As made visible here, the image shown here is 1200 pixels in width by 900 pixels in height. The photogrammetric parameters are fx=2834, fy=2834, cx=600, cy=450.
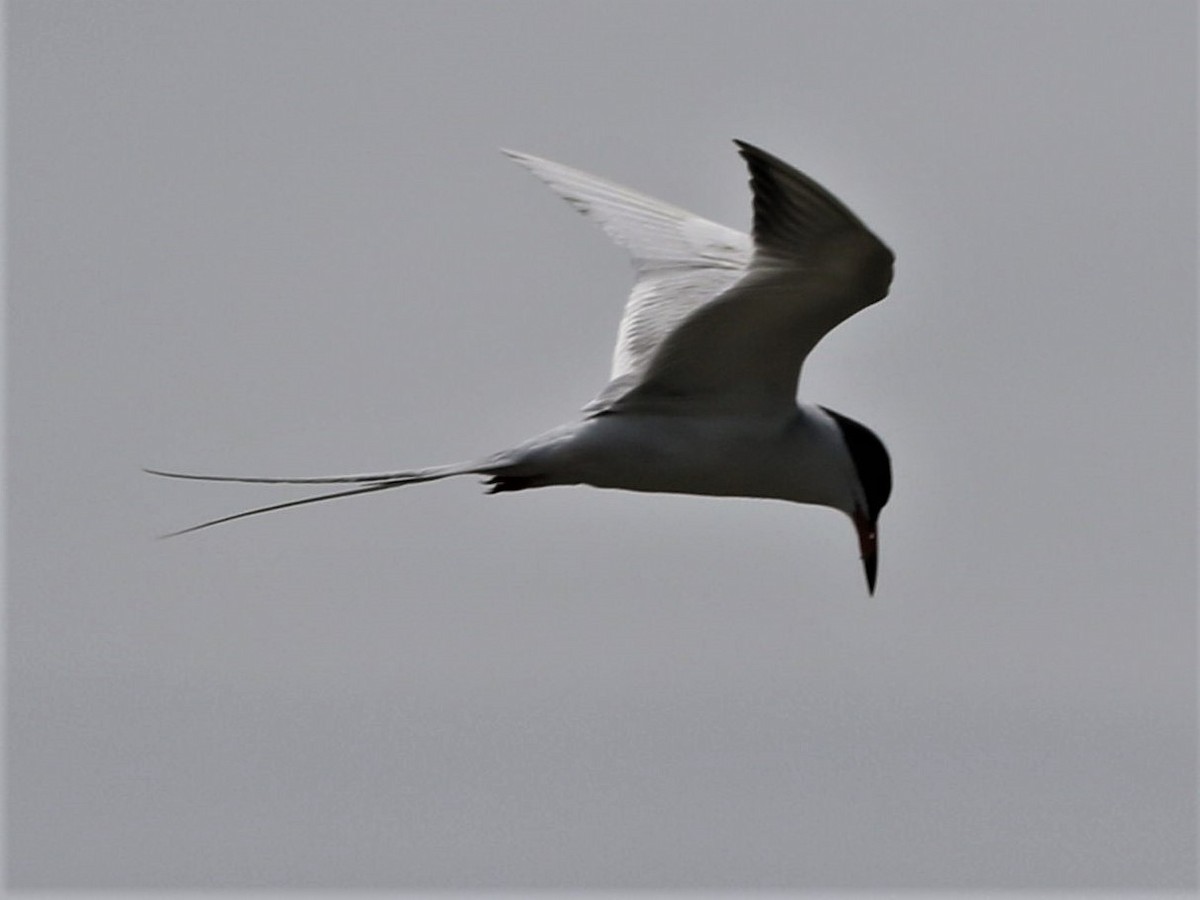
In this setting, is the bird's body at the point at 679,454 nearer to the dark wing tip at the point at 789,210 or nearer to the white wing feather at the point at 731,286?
the white wing feather at the point at 731,286

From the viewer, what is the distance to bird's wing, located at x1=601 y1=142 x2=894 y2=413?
382 inches

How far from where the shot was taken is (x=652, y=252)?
1269cm

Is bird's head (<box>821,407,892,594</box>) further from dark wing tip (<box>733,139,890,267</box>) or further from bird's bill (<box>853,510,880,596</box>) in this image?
dark wing tip (<box>733,139,890,267</box>)

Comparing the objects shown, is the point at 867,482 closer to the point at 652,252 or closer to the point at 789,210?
the point at 652,252

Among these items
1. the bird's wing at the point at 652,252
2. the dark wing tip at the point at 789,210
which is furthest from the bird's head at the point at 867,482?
the dark wing tip at the point at 789,210

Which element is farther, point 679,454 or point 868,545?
point 868,545

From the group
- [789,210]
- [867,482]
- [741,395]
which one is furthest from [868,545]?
[789,210]

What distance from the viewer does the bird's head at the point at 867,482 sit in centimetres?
1162

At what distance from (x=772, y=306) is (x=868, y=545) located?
1.95 metres

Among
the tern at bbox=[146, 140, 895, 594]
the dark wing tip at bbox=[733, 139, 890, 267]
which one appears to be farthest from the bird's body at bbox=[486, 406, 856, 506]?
the dark wing tip at bbox=[733, 139, 890, 267]

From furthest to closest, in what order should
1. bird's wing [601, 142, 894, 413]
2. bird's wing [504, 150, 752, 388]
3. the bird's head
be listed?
1. bird's wing [504, 150, 752, 388]
2. the bird's head
3. bird's wing [601, 142, 894, 413]

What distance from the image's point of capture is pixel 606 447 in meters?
11.1

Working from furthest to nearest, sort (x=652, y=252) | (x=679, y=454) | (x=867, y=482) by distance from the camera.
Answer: (x=652, y=252), (x=867, y=482), (x=679, y=454)

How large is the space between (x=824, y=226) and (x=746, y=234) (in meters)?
3.26
